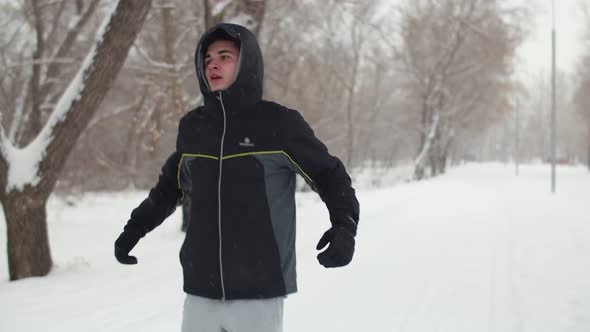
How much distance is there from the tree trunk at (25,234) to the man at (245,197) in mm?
4881

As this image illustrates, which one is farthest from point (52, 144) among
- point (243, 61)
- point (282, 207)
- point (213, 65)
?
point (282, 207)

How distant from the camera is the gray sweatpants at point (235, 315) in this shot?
208 centimetres

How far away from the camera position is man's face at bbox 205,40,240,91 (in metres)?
2.23

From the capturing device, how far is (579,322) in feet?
15.6

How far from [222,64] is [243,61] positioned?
11cm

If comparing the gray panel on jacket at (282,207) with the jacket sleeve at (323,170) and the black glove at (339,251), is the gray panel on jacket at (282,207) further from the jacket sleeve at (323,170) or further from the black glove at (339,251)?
the black glove at (339,251)

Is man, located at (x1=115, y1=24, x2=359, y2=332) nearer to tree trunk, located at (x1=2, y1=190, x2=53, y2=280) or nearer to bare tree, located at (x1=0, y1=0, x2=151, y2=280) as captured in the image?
bare tree, located at (x1=0, y1=0, x2=151, y2=280)

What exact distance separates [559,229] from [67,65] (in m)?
12.3

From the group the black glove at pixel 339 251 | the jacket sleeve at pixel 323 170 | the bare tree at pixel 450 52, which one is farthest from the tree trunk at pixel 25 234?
the bare tree at pixel 450 52

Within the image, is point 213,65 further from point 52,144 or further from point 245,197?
point 52,144

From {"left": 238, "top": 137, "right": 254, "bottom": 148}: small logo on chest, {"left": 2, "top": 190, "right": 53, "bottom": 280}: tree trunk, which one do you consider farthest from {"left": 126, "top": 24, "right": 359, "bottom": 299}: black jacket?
{"left": 2, "top": 190, "right": 53, "bottom": 280}: tree trunk

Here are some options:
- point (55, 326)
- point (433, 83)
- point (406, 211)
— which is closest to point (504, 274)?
point (55, 326)

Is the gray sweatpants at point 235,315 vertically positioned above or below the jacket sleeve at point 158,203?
below

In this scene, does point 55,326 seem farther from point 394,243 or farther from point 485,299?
point 394,243
